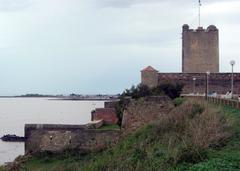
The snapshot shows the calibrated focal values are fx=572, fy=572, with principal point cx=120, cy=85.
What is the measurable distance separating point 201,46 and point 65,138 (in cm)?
2743

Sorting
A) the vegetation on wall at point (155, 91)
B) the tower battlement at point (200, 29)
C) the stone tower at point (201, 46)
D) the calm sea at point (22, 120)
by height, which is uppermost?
the tower battlement at point (200, 29)

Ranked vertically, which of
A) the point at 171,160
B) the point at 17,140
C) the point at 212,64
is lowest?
the point at 17,140

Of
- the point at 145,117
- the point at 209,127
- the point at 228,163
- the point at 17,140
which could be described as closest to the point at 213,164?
the point at 228,163

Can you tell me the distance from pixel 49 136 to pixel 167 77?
22.2 meters

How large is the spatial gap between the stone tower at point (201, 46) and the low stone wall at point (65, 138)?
26399mm

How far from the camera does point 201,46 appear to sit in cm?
4950

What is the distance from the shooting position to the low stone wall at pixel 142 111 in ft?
76.5

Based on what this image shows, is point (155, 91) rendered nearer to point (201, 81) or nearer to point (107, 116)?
point (107, 116)

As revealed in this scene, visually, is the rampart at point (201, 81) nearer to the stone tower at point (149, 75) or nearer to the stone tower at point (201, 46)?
the stone tower at point (149, 75)

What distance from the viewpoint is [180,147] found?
10414 millimetres

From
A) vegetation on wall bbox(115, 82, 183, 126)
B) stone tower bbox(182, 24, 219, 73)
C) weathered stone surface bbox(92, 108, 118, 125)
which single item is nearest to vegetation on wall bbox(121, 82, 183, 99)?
vegetation on wall bbox(115, 82, 183, 126)

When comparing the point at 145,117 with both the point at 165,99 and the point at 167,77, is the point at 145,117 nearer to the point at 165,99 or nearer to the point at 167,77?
the point at 165,99

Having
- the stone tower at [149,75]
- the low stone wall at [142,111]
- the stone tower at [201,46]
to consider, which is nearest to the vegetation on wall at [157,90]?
the stone tower at [149,75]

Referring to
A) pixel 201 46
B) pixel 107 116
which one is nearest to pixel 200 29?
pixel 201 46
